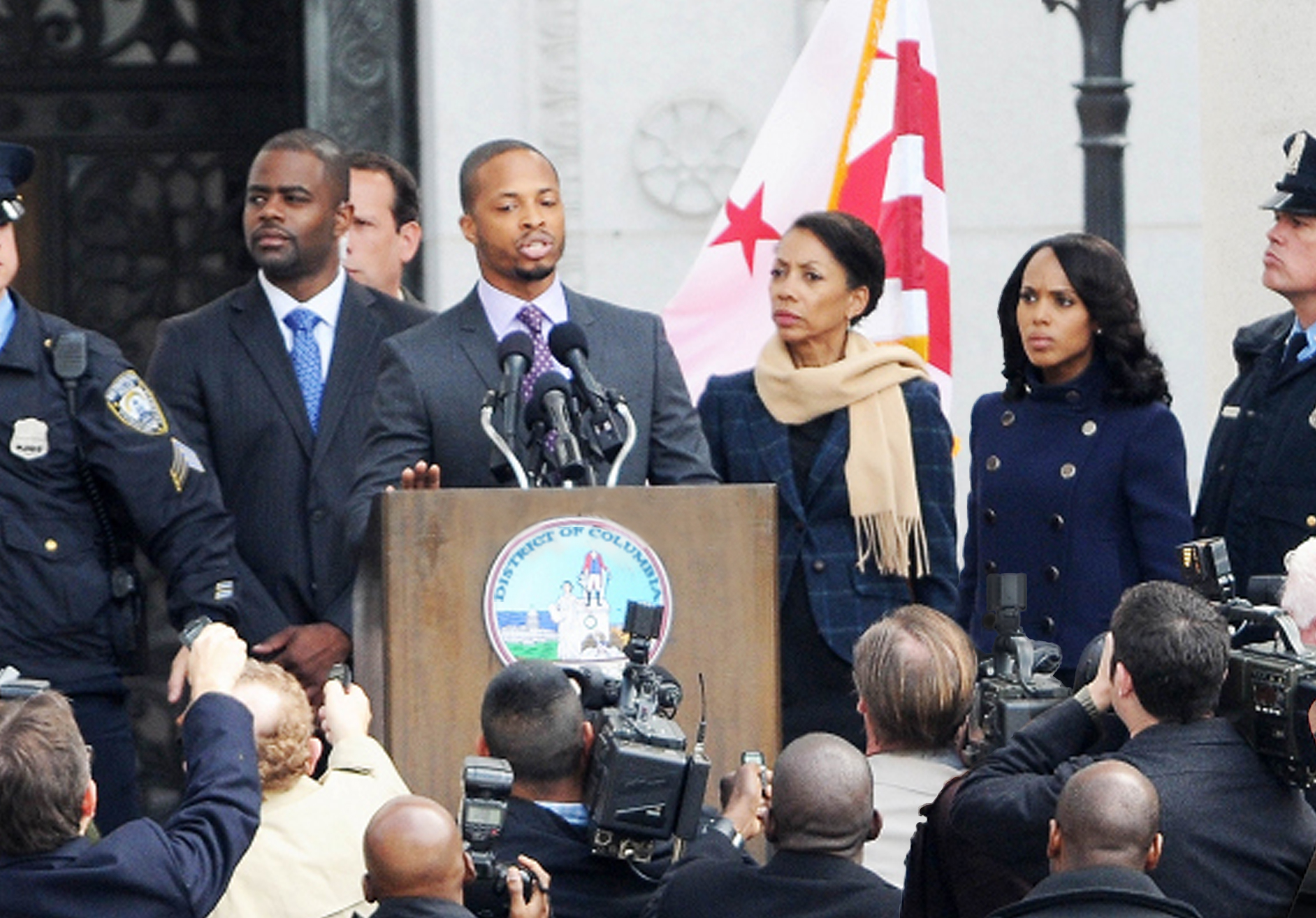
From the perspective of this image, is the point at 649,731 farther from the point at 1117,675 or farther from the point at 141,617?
the point at 141,617

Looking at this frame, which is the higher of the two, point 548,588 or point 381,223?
point 381,223

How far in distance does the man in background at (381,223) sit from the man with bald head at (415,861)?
11.6 ft

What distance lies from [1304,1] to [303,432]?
4104 mm

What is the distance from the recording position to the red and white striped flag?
8.02 m

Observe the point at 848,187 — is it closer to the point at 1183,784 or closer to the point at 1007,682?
the point at 1007,682

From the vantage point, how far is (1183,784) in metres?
4.89

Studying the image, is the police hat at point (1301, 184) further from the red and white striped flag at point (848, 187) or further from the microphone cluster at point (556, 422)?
the microphone cluster at point (556, 422)

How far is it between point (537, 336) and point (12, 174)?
119 cm

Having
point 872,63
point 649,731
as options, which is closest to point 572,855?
point 649,731

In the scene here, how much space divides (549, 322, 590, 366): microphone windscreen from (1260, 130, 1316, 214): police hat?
202 centimetres

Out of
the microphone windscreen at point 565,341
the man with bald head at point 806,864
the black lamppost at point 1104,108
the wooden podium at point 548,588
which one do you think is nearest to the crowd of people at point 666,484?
the man with bald head at point 806,864

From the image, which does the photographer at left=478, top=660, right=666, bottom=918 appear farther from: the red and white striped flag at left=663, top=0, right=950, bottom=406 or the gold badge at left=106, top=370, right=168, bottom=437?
the red and white striped flag at left=663, top=0, right=950, bottom=406

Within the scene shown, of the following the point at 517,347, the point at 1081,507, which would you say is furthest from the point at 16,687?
the point at 1081,507

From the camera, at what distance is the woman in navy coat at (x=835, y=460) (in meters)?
6.76
